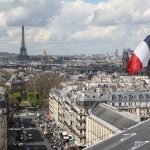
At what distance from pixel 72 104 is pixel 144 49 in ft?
279

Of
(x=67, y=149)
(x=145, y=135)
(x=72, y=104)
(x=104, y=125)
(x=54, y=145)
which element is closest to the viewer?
(x=145, y=135)

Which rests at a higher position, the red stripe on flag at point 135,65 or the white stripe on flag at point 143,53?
the white stripe on flag at point 143,53

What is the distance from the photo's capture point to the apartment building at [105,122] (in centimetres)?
7109

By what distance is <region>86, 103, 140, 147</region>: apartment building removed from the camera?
7109cm

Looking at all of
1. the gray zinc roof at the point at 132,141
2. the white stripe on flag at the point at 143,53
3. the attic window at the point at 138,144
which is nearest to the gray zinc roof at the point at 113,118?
the gray zinc roof at the point at 132,141

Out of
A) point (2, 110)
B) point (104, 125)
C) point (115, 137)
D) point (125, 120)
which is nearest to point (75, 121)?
point (2, 110)

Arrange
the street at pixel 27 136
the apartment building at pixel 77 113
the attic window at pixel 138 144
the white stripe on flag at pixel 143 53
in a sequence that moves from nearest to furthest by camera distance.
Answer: the white stripe on flag at pixel 143 53
the attic window at pixel 138 144
the apartment building at pixel 77 113
the street at pixel 27 136

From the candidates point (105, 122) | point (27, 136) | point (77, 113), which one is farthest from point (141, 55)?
point (27, 136)

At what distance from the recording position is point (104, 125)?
78.1 m

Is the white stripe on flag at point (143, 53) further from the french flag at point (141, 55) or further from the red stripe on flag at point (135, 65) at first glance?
the red stripe on flag at point (135, 65)

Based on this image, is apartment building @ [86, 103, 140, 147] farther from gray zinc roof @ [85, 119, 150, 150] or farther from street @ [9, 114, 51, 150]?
gray zinc roof @ [85, 119, 150, 150]

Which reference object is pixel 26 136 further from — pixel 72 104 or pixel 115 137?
pixel 115 137

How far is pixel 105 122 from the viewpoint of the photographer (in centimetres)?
7844

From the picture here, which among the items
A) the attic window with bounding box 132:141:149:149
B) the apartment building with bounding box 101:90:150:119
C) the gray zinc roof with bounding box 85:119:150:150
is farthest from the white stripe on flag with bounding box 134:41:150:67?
the apartment building with bounding box 101:90:150:119
